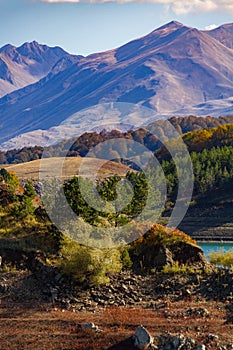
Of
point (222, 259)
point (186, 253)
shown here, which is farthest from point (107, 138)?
point (222, 259)

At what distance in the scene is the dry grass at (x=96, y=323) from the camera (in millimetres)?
17609

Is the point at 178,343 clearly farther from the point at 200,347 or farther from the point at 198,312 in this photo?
the point at 198,312

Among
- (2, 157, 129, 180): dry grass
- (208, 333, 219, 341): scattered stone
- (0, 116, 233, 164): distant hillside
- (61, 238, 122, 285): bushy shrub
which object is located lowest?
(208, 333, 219, 341): scattered stone

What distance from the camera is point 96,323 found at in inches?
730

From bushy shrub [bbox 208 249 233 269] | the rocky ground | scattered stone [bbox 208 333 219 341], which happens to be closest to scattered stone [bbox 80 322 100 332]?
the rocky ground

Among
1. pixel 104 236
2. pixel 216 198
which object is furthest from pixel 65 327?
pixel 216 198

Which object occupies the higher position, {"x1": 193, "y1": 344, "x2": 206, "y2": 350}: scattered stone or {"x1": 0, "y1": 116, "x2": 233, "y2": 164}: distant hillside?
{"x1": 0, "y1": 116, "x2": 233, "y2": 164}: distant hillside

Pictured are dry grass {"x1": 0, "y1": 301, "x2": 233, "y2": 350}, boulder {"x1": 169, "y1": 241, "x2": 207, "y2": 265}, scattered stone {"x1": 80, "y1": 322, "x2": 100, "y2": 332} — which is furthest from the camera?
boulder {"x1": 169, "y1": 241, "x2": 207, "y2": 265}

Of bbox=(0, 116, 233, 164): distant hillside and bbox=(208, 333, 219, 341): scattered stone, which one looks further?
bbox=(0, 116, 233, 164): distant hillside

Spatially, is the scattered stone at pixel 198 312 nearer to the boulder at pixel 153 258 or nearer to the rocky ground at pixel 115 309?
the rocky ground at pixel 115 309

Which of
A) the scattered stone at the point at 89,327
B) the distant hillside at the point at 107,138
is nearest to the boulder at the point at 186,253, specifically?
the scattered stone at the point at 89,327

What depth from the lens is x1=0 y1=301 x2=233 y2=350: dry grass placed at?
57.8 feet

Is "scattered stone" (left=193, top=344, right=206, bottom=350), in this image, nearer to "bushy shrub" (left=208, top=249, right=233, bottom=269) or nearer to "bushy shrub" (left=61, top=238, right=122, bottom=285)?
"bushy shrub" (left=61, top=238, right=122, bottom=285)

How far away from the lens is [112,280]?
2170 centimetres
